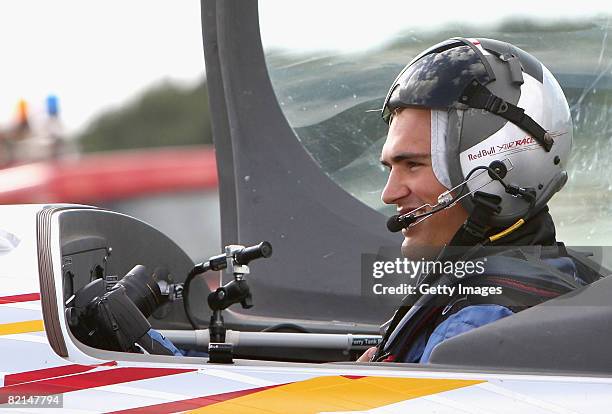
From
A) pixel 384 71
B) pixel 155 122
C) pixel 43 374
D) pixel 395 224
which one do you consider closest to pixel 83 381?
pixel 43 374

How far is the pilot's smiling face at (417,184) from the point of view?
8.25ft

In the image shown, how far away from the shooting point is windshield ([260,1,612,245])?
291cm

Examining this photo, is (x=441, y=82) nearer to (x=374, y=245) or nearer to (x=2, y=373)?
(x=374, y=245)

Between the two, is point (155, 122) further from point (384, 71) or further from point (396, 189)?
point (396, 189)

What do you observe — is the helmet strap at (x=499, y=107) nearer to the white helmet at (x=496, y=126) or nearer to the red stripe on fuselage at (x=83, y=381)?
the white helmet at (x=496, y=126)

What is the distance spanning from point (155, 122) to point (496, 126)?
27.2 meters

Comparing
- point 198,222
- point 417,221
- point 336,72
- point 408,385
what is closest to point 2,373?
point 408,385

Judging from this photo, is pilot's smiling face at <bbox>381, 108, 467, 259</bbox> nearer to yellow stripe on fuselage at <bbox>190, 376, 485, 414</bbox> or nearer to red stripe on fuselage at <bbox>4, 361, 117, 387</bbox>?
yellow stripe on fuselage at <bbox>190, 376, 485, 414</bbox>

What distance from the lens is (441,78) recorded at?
2.51m

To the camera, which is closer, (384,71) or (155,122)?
(384,71)

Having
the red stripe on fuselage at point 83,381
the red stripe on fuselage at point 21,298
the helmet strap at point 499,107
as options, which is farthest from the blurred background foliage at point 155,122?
the red stripe on fuselage at point 83,381

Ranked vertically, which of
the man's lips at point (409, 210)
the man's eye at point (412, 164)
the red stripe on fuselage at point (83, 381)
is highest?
the man's eye at point (412, 164)

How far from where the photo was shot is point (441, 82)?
8.21 feet

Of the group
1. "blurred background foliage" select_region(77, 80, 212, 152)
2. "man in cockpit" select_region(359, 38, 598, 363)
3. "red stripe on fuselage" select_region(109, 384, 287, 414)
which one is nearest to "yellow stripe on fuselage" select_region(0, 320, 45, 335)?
"red stripe on fuselage" select_region(109, 384, 287, 414)
